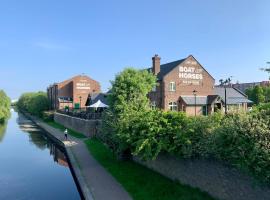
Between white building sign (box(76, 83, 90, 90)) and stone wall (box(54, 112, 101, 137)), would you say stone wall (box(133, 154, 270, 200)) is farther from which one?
white building sign (box(76, 83, 90, 90))

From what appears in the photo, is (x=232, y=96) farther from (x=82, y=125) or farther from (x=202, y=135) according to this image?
(x=202, y=135)

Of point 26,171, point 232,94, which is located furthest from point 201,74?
point 26,171

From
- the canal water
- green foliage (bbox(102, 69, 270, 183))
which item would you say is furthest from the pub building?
green foliage (bbox(102, 69, 270, 183))

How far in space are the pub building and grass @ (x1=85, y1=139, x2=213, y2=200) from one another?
1906 centimetres

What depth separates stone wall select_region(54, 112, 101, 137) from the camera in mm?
28875

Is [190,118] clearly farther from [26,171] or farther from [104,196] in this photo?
[26,171]

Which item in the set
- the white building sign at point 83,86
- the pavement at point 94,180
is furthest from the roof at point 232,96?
the white building sign at point 83,86

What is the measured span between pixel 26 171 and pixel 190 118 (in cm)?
1305

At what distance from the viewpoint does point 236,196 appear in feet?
28.6

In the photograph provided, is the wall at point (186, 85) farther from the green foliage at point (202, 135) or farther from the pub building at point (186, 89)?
the green foliage at point (202, 135)

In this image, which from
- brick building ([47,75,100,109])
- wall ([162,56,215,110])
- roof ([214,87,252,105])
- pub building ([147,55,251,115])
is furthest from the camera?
brick building ([47,75,100,109])

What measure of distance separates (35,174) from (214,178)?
1301 cm

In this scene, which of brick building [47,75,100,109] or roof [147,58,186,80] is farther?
brick building [47,75,100,109]

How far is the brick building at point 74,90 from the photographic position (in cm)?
6256
